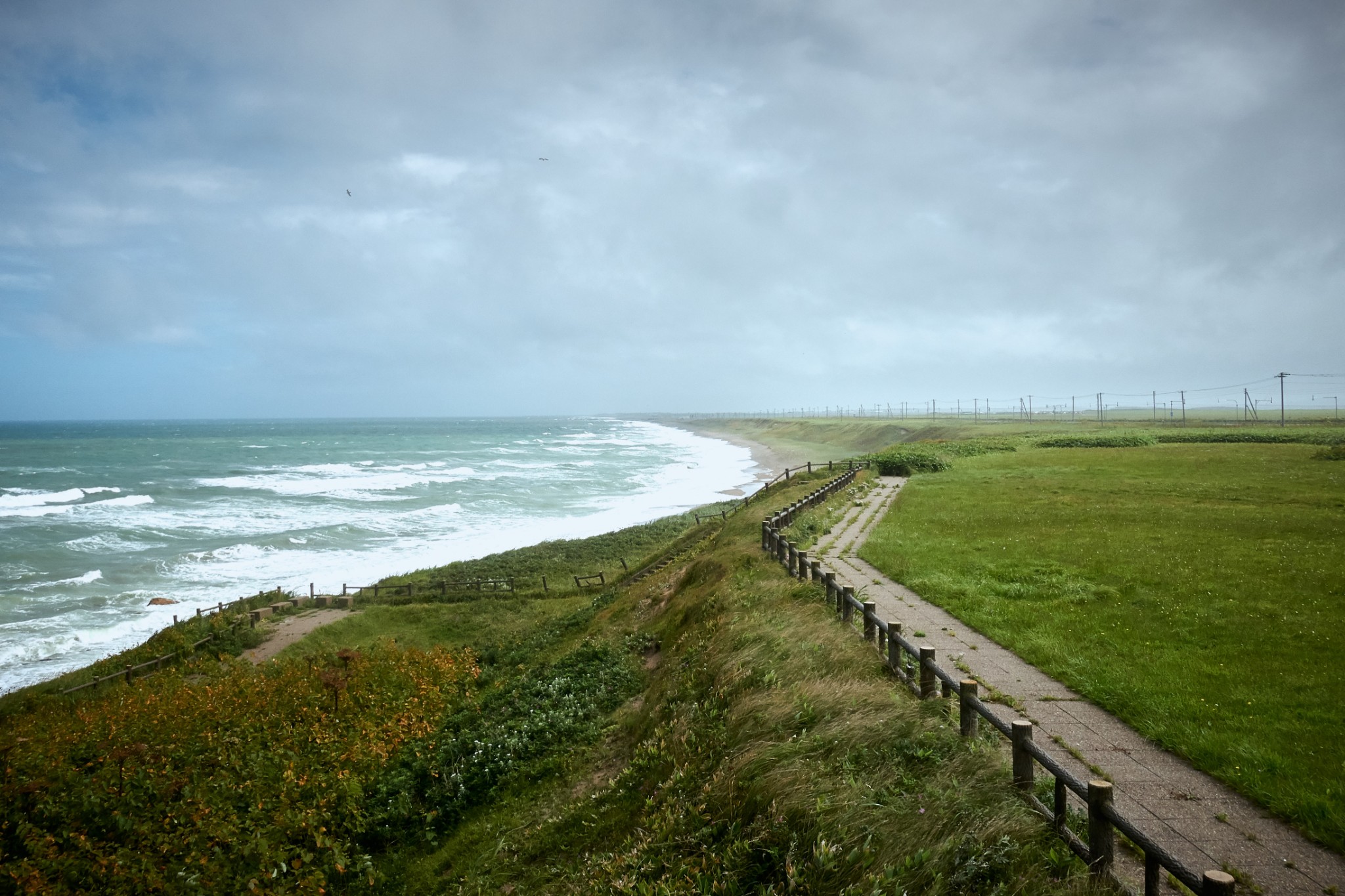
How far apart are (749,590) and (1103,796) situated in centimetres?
967

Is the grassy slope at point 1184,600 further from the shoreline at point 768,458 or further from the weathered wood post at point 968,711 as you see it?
the shoreline at point 768,458

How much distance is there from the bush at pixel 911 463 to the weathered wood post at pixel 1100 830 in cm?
3481

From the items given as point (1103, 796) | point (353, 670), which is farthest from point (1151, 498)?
point (353, 670)

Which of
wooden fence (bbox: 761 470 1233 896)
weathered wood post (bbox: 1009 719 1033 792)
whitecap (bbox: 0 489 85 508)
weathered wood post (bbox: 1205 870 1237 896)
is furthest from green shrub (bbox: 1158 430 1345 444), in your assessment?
whitecap (bbox: 0 489 85 508)

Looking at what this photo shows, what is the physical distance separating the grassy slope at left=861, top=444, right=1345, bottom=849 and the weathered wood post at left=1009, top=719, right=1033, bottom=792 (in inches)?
88.5

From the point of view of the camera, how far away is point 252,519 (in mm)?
47531

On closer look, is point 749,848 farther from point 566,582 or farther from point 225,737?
point 566,582

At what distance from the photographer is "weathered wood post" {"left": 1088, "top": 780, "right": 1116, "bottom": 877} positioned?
4.77 m

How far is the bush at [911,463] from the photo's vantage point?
127 ft

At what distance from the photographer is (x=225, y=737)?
11.7 m

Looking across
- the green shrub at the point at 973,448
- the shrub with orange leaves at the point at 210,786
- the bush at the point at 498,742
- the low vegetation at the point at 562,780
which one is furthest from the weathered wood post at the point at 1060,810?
the green shrub at the point at 973,448

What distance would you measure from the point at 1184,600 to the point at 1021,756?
904 centimetres

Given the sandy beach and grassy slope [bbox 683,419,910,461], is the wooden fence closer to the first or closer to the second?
the sandy beach

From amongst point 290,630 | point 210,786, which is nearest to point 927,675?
point 210,786
